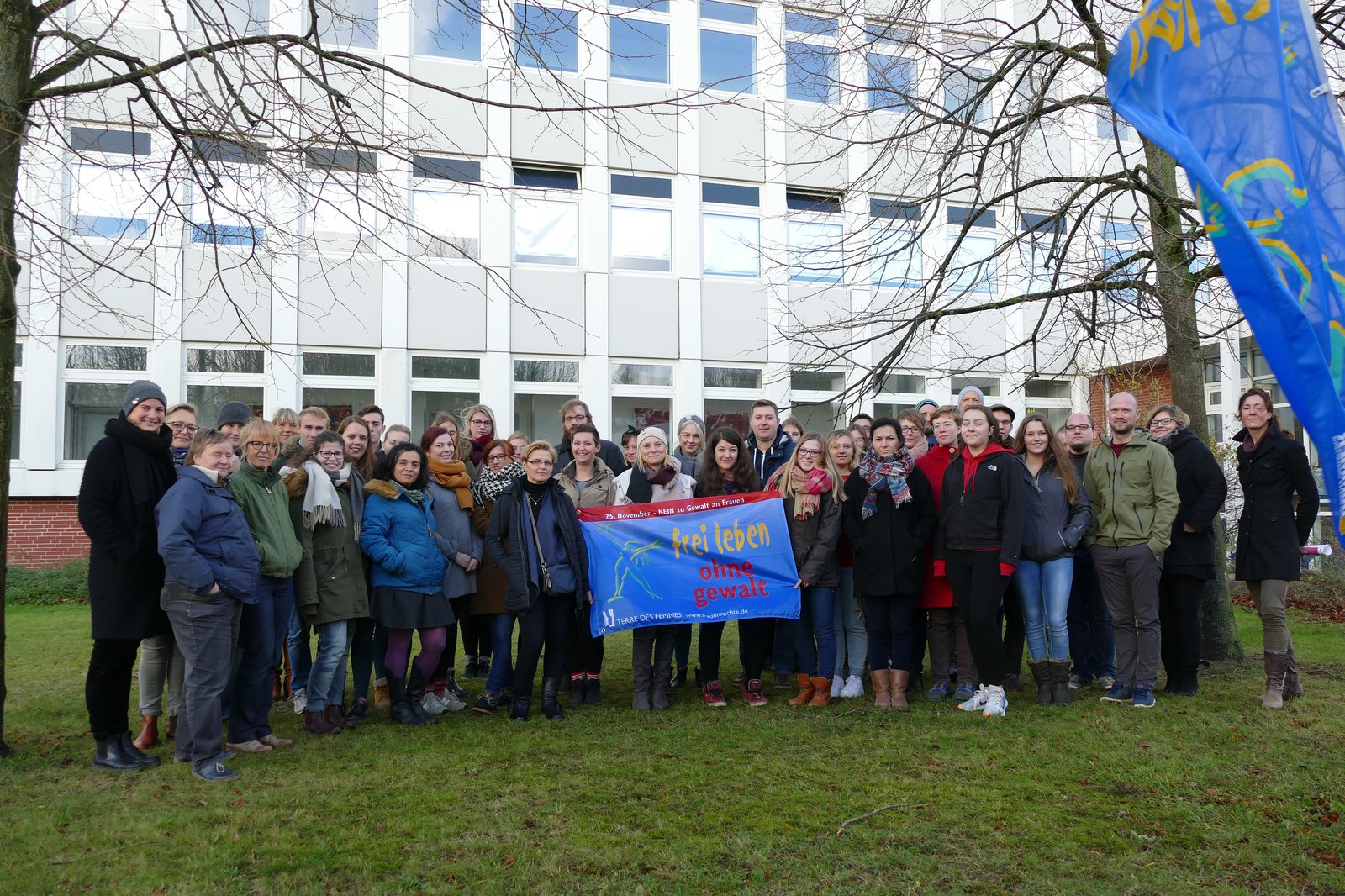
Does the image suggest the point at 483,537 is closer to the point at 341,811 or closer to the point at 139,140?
the point at 341,811

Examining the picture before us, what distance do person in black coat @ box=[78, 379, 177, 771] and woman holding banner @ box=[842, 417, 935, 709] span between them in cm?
462

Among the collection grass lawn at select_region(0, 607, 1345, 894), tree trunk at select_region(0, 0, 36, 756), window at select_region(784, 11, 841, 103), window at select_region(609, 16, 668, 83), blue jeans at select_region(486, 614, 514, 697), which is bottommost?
grass lawn at select_region(0, 607, 1345, 894)

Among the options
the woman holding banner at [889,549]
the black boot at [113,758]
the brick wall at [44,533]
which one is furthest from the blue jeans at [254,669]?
the brick wall at [44,533]

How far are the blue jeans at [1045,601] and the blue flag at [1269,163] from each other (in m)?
4.87

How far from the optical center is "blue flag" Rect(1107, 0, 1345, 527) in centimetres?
240

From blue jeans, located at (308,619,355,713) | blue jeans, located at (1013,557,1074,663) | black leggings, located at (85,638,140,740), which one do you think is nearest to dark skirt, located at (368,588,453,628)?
blue jeans, located at (308,619,355,713)

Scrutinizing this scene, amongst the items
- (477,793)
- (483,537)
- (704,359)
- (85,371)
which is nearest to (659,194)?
(704,359)

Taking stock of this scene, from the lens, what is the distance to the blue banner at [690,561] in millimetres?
7270

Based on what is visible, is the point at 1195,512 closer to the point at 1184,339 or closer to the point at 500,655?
the point at 1184,339

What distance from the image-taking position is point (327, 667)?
20.9 ft

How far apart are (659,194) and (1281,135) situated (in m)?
15.6

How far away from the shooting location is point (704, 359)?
691 inches

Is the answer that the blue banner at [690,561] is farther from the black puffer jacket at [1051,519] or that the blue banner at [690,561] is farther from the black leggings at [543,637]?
the black puffer jacket at [1051,519]

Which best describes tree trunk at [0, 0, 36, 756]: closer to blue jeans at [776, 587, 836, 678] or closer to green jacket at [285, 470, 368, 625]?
green jacket at [285, 470, 368, 625]
